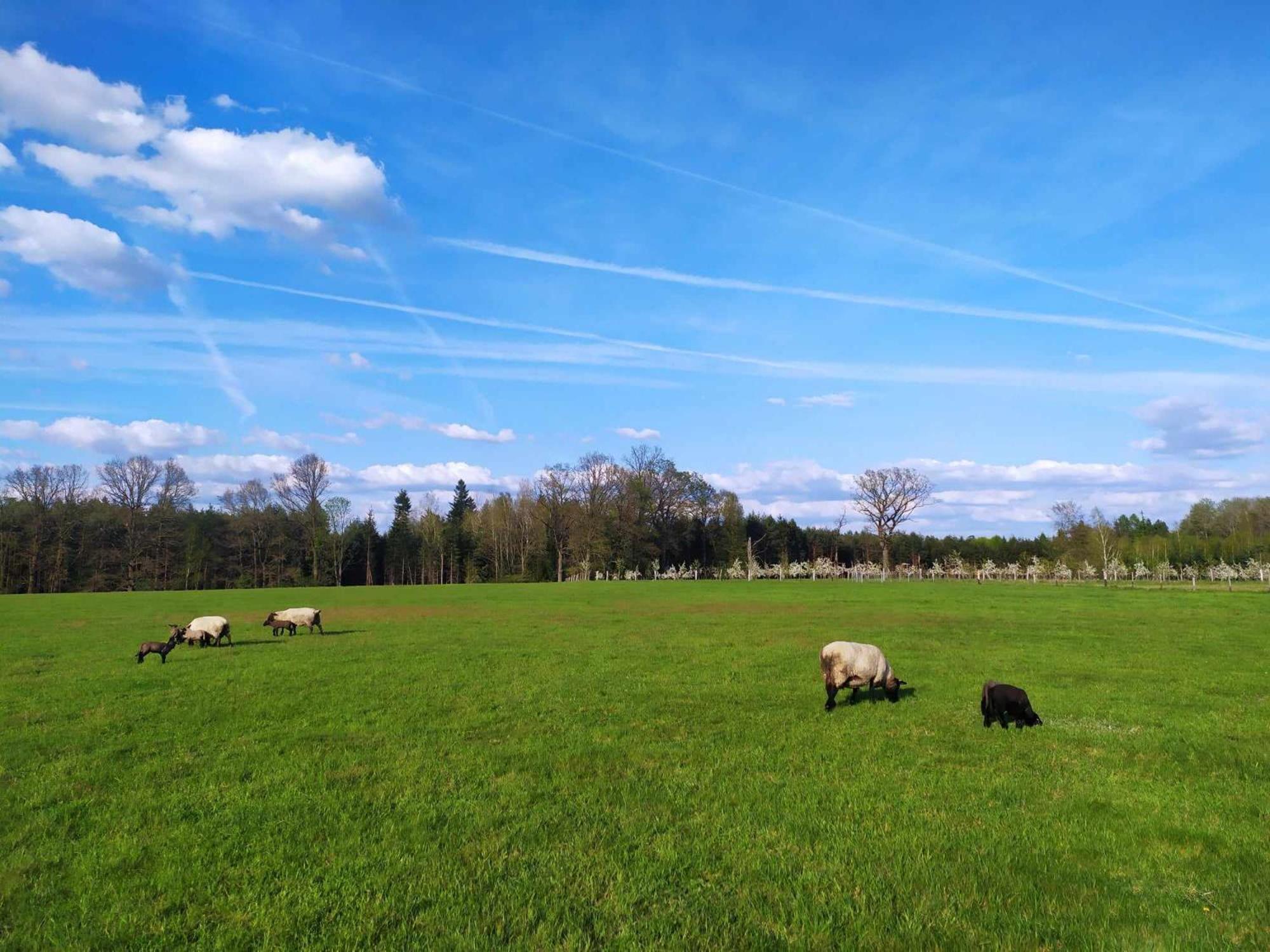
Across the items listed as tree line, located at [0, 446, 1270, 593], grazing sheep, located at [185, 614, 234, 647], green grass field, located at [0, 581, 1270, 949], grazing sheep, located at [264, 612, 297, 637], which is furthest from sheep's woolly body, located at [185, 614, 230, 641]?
tree line, located at [0, 446, 1270, 593]

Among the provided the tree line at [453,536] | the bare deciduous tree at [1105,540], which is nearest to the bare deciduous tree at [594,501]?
the tree line at [453,536]

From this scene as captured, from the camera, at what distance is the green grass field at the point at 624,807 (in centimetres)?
636

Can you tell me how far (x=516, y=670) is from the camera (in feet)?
66.7

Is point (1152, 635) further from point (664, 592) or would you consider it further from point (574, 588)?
point (574, 588)

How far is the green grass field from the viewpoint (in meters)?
6.36

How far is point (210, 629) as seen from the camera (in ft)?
87.6

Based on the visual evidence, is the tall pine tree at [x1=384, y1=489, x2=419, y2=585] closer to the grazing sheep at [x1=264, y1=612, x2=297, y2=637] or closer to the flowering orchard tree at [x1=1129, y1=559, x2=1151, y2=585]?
the grazing sheep at [x1=264, y1=612, x2=297, y2=637]

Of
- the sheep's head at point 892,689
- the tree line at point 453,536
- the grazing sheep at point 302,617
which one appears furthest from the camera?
the tree line at point 453,536

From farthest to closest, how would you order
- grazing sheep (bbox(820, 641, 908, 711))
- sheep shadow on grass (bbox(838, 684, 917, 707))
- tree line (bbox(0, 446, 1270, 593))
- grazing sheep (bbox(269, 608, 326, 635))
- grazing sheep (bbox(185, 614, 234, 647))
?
tree line (bbox(0, 446, 1270, 593))
grazing sheep (bbox(269, 608, 326, 635))
grazing sheep (bbox(185, 614, 234, 647))
sheep shadow on grass (bbox(838, 684, 917, 707))
grazing sheep (bbox(820, 641, 908, 711))

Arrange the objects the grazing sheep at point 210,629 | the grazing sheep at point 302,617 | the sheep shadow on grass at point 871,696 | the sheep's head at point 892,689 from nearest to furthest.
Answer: the sheep's head at point 892,689, the sheep shadow on grass at point 871,696, the grazing sheep at point 210,629, the grazing sheep at point 302,617

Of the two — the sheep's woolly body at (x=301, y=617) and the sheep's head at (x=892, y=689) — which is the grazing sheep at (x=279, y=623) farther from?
the sheep's head at (x=892, y=689)

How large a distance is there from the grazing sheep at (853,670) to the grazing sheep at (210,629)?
22.4m

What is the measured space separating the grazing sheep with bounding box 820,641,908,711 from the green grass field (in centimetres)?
52

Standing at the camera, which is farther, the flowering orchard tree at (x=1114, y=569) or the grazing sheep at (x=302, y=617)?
the flowering orchard tree at (x=1114, y=569)
